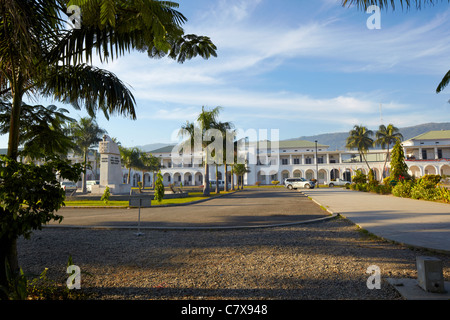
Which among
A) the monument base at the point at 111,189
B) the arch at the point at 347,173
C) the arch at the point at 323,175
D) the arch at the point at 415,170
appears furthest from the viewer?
the arch at the point at 323,175

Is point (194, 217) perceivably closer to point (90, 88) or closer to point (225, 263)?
point (225, 263)

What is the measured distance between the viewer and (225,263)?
5.00 m

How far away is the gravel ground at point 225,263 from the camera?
3721 millimetres

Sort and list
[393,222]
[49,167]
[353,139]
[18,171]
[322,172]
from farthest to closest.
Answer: [322,172] < [353,139] < [393,222] < [49,167] < [18,171]

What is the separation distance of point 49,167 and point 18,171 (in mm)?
319

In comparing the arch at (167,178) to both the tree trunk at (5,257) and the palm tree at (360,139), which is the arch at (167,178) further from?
the tree trunk at (5,257)

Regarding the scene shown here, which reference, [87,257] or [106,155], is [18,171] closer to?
[87,257]

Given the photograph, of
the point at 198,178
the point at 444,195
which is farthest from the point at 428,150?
the point at 444,195

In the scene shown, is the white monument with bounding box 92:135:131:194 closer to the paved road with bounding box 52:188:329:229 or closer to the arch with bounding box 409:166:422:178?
the paved road with bounding box 52:188:329:229

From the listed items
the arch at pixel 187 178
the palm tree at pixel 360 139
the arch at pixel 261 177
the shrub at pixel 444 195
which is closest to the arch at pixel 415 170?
the palm tree at pixel 360 139

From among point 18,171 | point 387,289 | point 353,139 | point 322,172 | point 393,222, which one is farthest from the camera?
point 322,172

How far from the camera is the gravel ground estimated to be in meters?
3.72

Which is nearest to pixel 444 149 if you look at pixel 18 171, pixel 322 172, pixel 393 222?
pixel 322 172

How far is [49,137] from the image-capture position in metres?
4.73
